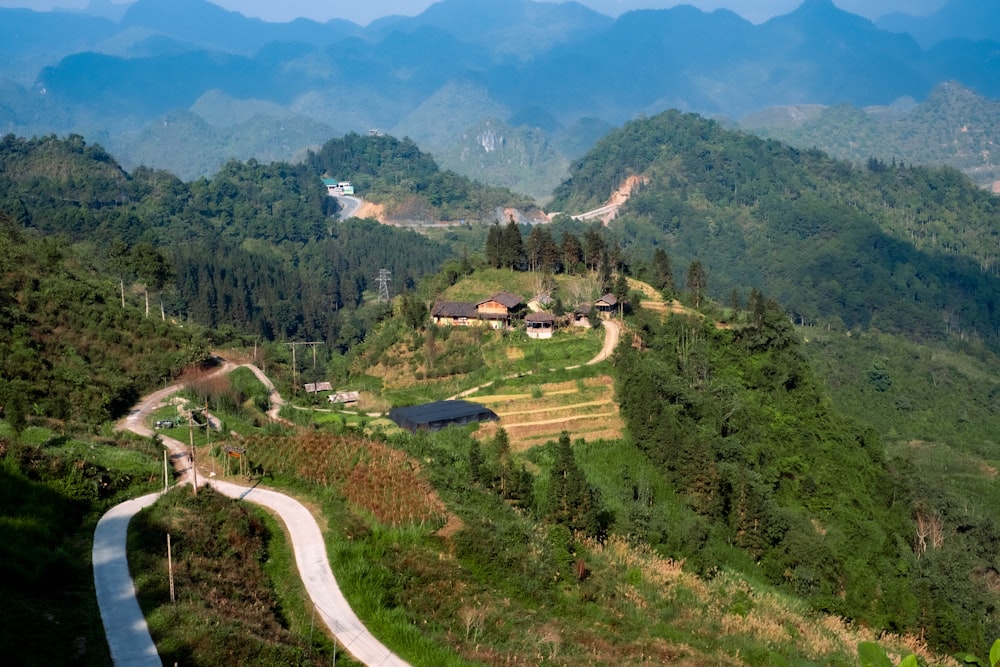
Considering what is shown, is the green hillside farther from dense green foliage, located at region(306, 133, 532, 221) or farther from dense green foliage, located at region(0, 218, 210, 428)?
dense green foliage, located at region(306, 133, 532, 221)

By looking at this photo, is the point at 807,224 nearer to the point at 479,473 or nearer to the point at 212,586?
the point at 479,473

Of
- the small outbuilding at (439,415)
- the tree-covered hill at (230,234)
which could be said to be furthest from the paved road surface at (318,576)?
the tree-covered hill at (230,234)

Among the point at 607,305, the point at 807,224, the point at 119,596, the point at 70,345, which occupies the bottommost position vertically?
the point at 807,224

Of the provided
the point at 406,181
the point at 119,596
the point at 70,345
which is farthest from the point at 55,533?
the point at 406,181

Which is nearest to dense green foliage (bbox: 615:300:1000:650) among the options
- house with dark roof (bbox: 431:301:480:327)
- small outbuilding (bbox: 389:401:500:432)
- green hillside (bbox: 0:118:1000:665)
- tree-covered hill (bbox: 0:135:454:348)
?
green hillside (bbox: 0:118:1000:665)

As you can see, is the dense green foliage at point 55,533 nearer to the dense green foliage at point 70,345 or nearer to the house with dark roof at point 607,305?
the dense green foliage at point 70,345

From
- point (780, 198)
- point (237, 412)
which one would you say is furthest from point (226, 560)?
point (780, 198)
